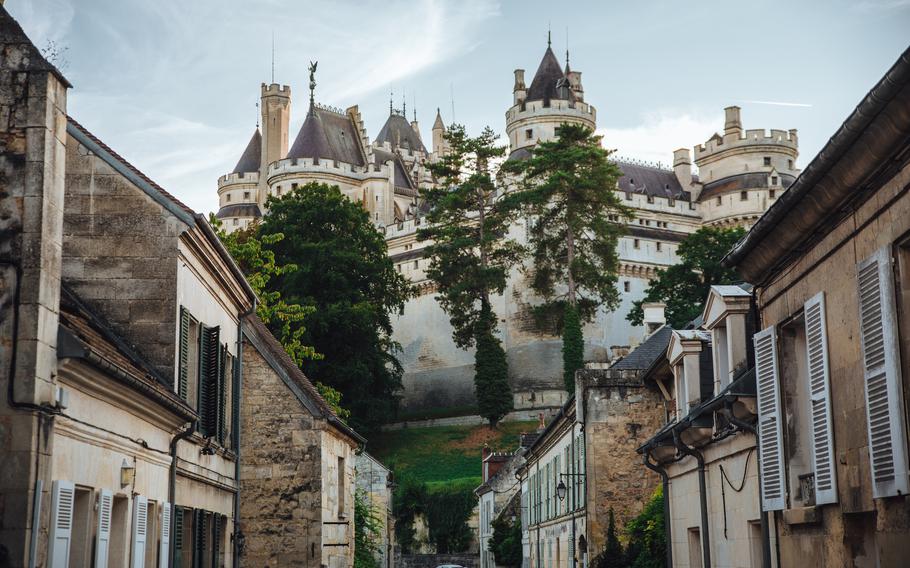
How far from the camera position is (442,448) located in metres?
70.1

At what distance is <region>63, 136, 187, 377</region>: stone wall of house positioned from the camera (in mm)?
13375

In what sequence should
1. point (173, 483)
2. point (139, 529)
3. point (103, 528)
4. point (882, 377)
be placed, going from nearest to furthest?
point (882, 377) < point (103, 528) < point (139, 529) < point (173, 483)

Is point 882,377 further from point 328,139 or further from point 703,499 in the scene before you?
point 328,139

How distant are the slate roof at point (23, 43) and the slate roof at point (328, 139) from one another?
90.5 m

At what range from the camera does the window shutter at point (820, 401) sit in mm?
9273

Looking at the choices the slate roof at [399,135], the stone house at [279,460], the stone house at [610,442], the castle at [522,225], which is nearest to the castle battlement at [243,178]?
the castle at [522,225]

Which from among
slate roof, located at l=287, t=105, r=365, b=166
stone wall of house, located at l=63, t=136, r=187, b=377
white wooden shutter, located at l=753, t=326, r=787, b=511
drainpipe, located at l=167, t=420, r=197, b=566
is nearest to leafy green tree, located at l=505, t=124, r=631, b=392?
slate roof, located at l=287, t=105, r=365, b=166

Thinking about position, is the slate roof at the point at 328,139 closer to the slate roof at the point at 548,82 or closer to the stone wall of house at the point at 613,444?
the slate roof at the point at 548,82

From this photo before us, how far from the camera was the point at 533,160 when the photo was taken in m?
72.1

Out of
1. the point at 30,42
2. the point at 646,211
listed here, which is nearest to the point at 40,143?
the point at 30,42

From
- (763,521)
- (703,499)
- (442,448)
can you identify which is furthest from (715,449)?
(442,448)

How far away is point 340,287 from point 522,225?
27.1 metres

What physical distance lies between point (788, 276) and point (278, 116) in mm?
100083

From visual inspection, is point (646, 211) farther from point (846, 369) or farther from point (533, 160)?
point (846, 369)
